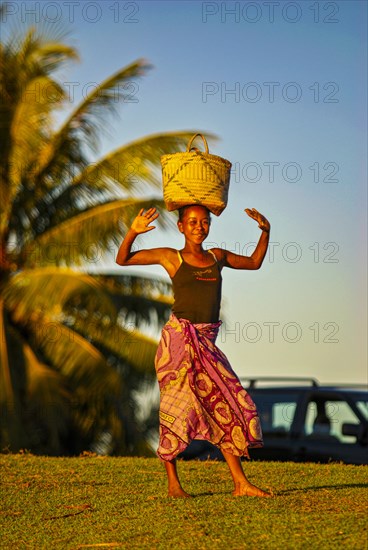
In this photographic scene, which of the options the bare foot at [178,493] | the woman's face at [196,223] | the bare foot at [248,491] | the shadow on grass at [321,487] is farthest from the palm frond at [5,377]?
the woman's face at [196,223]

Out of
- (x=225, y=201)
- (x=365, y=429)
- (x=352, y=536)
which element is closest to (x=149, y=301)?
(x=365, y=429)

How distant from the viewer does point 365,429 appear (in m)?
11.7

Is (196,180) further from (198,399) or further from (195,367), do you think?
(198,399)

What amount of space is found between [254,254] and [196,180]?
783 millimetres

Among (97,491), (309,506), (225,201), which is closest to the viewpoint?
(309,506)

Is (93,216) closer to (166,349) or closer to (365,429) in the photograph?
(365,429)

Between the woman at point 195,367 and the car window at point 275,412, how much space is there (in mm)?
4583

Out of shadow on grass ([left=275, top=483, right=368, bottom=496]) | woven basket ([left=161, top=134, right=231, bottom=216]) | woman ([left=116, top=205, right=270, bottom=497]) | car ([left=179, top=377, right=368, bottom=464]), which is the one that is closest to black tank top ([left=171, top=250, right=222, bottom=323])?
Result: woman ([left=116, top=205, right=270, bottom=497])

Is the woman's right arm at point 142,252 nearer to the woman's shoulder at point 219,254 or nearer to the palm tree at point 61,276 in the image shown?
the woman's shoulder at point 219,254

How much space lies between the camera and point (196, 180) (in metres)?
7.44

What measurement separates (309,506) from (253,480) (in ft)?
6.16

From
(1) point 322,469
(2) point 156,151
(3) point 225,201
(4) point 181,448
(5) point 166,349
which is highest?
(2) point 156,151

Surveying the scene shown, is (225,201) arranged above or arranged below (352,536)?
above

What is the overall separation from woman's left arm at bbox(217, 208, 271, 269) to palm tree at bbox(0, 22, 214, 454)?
1263 centimetres
